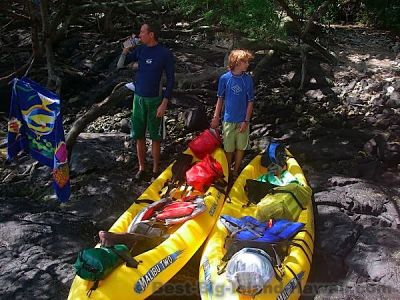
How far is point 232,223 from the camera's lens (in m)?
4.85

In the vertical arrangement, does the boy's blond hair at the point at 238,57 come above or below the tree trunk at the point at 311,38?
above

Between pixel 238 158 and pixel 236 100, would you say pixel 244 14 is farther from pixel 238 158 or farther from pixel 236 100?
pixel 238 158

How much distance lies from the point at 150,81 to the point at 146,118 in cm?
53

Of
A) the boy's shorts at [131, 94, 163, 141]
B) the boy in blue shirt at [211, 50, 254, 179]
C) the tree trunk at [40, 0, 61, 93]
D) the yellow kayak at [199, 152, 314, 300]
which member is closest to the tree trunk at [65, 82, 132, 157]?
the tree trunk at [40, 0, 61, 93]

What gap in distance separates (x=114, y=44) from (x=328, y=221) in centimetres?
802

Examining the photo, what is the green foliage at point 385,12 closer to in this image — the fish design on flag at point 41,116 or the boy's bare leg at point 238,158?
the boy's bare leg at point 238,158

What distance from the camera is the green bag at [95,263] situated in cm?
397

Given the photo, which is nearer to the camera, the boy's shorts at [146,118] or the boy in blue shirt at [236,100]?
the boy in blue shirt at [236,100]

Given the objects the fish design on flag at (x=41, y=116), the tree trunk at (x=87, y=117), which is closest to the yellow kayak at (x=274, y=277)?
the fish design on flag at (x=41, y=116)

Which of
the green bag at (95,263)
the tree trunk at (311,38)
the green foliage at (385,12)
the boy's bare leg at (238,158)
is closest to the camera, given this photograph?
the green bag at (95,263)

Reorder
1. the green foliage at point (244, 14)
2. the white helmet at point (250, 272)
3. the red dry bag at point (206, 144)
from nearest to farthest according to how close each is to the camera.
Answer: the white helmet at point (250, 272) → the red dry bag at point (206, 144) → the green foliage at point (244, 14)

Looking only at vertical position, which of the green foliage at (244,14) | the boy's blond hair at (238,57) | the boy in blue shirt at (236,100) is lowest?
the boy in blue shirt at (236,100)

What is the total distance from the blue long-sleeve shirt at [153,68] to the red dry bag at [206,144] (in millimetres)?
855

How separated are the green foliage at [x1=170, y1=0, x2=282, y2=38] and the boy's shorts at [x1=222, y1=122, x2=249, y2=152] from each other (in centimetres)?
186
